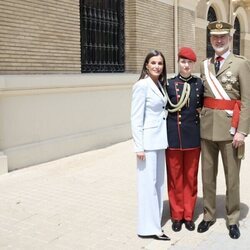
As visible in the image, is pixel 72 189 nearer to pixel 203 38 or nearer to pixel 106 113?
pixel 106 113

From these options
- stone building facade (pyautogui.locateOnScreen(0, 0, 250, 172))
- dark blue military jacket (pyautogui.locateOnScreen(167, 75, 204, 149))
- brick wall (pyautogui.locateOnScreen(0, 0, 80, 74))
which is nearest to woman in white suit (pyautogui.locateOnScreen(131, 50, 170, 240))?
dark blue military jacket (pyautogui.locateOnScreen(167, 75, 204, 149))

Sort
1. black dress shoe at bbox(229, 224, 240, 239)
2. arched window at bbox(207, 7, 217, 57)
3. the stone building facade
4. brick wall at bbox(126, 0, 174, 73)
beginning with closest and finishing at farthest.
Result: black dress shoe at bbox(229, 224, 240, 239) → the stone building facade → brick wall at bbox(126, 0, 174, 73) → arched window at bbox(207, 7, 217, 57)

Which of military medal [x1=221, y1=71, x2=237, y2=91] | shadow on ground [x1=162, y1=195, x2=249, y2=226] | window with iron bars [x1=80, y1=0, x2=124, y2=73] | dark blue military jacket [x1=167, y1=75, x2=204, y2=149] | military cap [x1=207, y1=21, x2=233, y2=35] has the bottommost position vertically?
shadow on ground [x1=162, y1=195, x2=249, y2=226]

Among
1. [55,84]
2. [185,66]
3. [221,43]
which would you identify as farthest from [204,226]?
[55,84]

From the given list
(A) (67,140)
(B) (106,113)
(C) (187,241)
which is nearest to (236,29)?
(B) (106,113)

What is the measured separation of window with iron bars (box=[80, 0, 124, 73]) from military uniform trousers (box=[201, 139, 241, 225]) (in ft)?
15.6

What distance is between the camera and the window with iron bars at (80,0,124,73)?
8.51m

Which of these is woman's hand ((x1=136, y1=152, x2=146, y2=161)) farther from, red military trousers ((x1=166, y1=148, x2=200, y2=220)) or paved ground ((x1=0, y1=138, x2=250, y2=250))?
paved ground ((x1=0, y1=138, x2=250, y2=250))

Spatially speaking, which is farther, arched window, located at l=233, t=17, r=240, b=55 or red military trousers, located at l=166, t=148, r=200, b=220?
arched window, located at l=233, t=17, r=240, b=55

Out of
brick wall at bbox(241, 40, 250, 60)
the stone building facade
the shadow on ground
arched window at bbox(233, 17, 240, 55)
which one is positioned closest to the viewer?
the shadow on ground

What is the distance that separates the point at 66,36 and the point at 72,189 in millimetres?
3066

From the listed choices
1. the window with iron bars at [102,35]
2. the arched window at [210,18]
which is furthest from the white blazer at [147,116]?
the arched window at [210,18]

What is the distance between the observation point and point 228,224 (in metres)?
4.17

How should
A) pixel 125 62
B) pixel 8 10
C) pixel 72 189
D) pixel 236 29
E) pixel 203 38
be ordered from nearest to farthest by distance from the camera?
pixel 72 189 → pixel 8 10 → pixel 125 62 → pixel 203 38 → pixel 236 29
